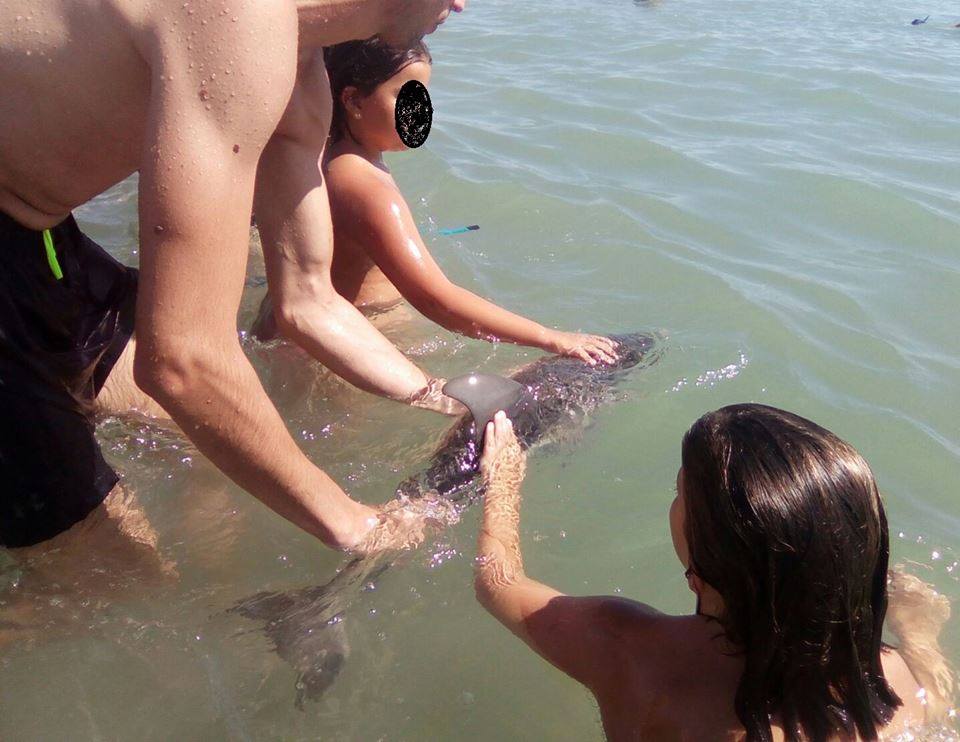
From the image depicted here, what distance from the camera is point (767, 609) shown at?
5.59ft

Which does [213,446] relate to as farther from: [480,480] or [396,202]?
[396,202]

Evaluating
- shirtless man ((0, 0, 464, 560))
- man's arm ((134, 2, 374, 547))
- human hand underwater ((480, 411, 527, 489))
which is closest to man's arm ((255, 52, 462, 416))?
shirtless man ((0, 0, 464, 560))

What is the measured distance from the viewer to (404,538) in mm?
2418

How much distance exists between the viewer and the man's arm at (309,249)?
8.29ft

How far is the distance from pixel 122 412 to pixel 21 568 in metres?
0.57

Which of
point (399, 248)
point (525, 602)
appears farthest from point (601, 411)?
point (525, 602)

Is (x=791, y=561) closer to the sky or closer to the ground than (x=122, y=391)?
closer to the sky

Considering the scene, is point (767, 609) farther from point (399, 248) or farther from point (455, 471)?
point (399, 248)

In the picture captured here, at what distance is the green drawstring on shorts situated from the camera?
2062 mm

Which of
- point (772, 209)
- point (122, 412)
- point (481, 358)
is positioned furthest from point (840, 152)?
point (122, 412)

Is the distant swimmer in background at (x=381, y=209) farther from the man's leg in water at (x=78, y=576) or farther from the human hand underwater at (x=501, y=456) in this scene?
the man's leg in water at (x=78, y=576)

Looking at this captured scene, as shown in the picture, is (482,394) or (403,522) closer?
(403,522)

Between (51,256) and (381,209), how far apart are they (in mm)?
1231

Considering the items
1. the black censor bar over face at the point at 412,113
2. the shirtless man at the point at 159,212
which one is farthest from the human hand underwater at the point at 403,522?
the black censor bar over face at the point at 412,113
